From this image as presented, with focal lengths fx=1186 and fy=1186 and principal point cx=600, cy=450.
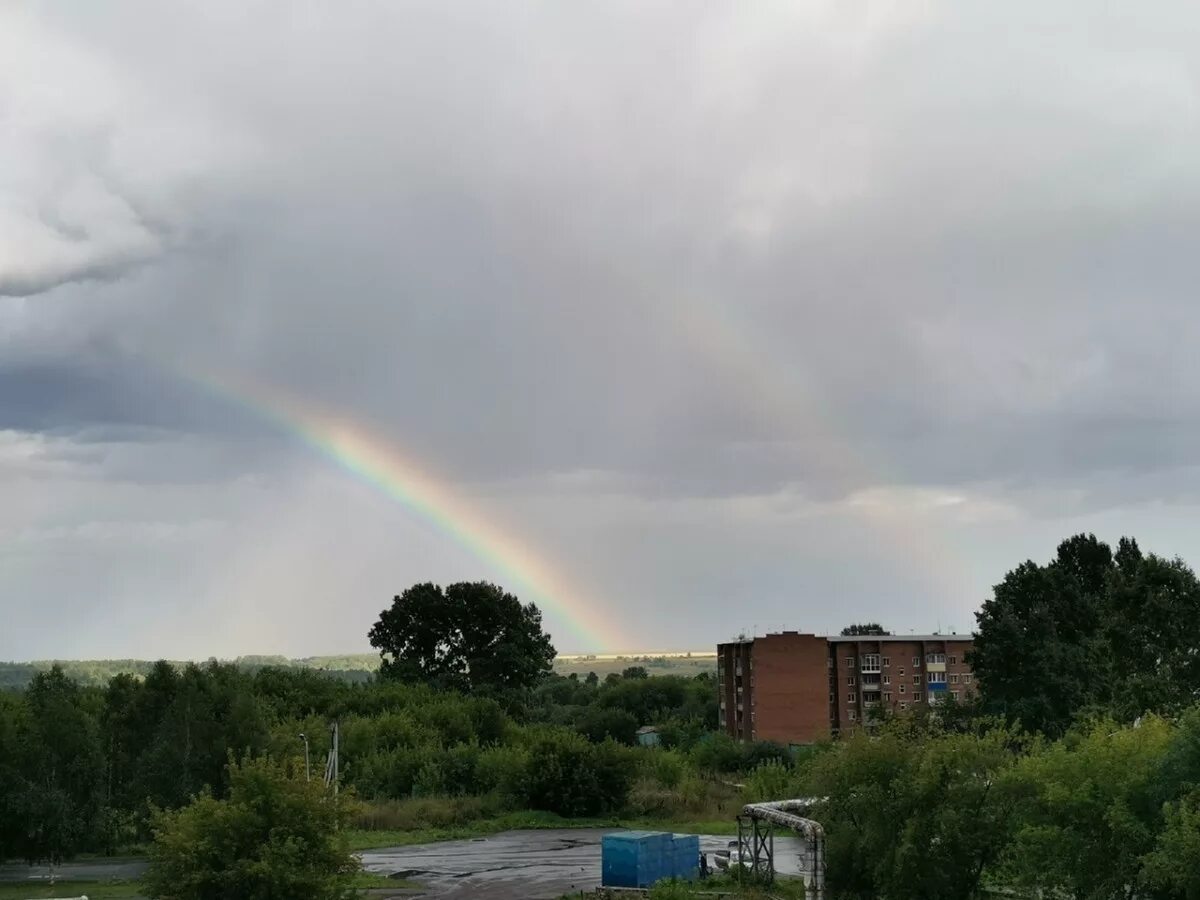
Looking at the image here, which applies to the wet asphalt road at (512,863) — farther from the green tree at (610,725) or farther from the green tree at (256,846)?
the green tree at (610,725)

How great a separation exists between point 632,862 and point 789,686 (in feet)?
277

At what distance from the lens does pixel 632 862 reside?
38.9 metres

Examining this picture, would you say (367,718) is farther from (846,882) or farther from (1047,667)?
(846,882)

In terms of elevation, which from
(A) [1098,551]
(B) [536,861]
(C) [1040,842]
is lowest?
(B) [536,861]

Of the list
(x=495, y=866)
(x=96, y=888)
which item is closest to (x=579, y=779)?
(x=495, y=866)

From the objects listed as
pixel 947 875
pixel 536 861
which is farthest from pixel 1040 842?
pixel 536 861

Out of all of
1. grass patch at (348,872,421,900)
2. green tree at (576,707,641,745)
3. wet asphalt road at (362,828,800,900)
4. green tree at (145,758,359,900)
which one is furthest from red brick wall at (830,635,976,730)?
green tree at (145,758,359,900)

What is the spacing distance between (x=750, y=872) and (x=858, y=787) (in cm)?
975

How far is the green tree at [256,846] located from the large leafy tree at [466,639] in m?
85.7

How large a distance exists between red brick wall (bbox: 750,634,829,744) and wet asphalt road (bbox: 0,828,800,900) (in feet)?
205

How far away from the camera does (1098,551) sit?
80.7 meters

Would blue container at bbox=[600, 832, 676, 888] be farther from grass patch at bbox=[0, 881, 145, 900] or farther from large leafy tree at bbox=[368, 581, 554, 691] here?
large leafy tree at bbox=[368, 581, 554, 691]

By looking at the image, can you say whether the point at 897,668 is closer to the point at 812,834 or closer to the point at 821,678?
the point at 821,678

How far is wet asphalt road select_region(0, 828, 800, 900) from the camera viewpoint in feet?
131
